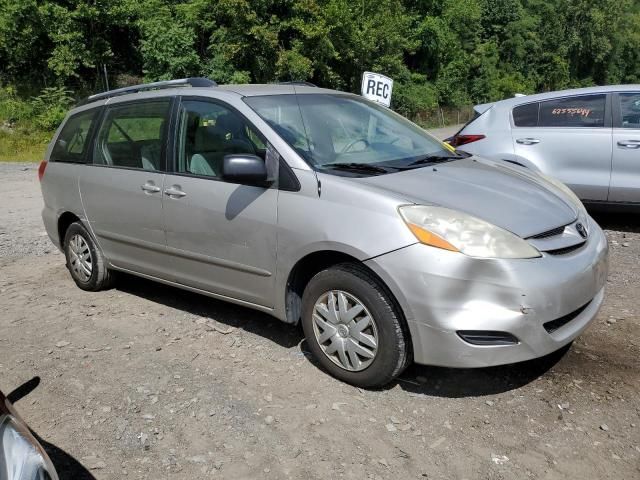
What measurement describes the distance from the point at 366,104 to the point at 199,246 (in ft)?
5.60

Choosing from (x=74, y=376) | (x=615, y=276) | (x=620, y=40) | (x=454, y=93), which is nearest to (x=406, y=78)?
(x=454, y=93)

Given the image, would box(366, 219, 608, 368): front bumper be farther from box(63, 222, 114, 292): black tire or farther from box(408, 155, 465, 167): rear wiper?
box(63, 222, 114, 292): black tire

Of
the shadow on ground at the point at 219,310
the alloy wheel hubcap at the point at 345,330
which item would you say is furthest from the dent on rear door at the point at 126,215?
the alloy wheel hubcap at the point at 345,330

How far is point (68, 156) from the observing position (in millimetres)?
5344

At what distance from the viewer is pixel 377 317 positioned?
3.25 meters

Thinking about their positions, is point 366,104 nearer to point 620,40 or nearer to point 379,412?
point 379,412

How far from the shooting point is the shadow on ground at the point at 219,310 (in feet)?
14.3

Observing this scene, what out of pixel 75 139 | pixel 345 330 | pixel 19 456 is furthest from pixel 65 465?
pixel 75 139

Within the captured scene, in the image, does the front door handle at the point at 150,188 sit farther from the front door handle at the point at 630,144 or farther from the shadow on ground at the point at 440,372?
the front door handle at the point at 630,144

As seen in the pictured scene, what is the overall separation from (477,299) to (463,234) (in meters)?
0.33

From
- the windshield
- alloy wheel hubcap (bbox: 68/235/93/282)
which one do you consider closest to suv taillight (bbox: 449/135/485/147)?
the windshield

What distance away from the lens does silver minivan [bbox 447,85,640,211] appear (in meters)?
6.41

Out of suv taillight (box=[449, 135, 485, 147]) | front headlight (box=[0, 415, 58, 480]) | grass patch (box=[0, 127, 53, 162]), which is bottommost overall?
grass patch (box=[0, 127, 53, 162])

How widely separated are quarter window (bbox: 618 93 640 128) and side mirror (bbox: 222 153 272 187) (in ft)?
15.3
